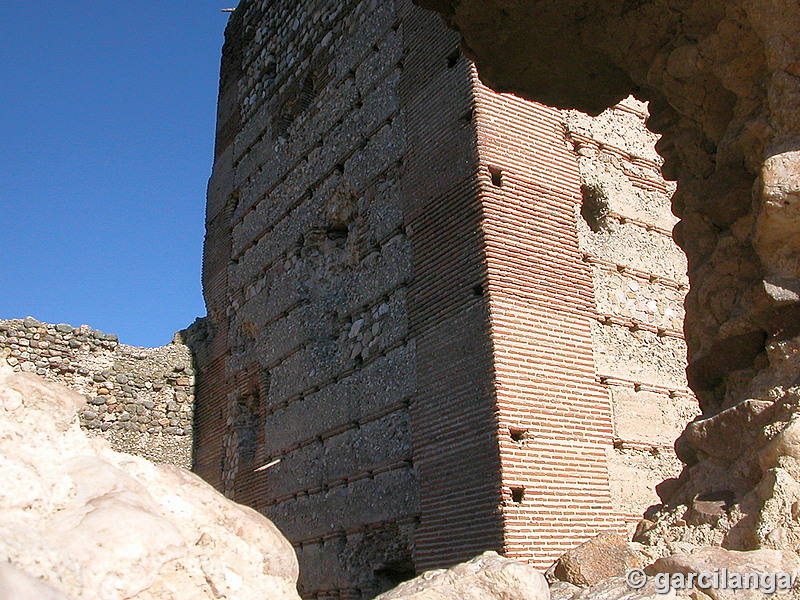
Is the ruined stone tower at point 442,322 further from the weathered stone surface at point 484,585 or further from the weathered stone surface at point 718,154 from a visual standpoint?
the weathered stone surface at point 484,585

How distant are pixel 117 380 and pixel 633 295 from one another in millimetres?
7496

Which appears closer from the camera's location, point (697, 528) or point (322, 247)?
point (697, 528)

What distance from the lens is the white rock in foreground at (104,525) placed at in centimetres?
138

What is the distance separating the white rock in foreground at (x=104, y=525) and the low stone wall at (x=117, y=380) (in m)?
9.95

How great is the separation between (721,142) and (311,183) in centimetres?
698

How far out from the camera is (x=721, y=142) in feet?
10.1

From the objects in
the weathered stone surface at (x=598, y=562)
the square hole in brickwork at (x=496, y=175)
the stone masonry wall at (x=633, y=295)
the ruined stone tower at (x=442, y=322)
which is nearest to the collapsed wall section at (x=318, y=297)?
the ruined stone tower at (x=442, y=322)

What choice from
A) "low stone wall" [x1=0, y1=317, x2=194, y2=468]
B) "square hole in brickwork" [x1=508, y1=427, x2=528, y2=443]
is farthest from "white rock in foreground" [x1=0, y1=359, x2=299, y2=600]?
"low stone wall" [x1=0, y1=317, x2=194, y2=468]

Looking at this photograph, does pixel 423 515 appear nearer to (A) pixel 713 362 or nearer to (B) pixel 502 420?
(B) pixel 502 420

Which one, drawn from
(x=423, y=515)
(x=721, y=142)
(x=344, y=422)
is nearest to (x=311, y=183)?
(x=344, y=422)

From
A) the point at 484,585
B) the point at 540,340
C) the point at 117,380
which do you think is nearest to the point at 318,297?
the point at 540,340

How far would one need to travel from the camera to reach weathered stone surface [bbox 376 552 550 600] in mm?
1990

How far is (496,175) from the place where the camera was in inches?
275

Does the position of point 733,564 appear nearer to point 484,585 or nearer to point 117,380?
point 484,585
